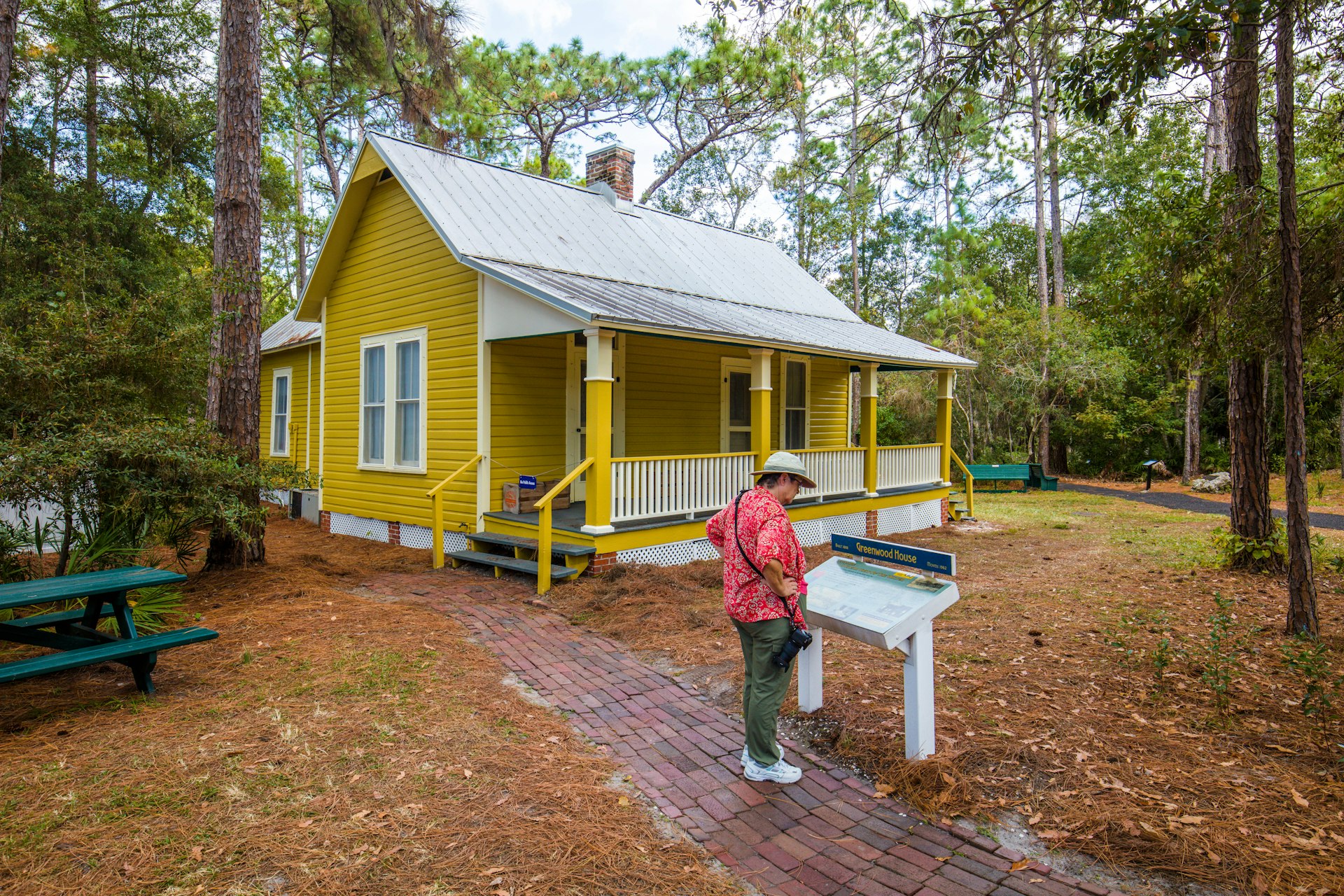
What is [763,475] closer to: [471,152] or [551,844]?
[551,844]

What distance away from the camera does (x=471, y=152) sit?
26.2 meters

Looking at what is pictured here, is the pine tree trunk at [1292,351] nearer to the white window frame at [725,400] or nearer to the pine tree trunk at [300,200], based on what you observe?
the white window frame at [725,400]

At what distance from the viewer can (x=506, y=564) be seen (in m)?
9.31

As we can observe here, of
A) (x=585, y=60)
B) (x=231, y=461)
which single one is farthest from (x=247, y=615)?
(x=585, y=60)

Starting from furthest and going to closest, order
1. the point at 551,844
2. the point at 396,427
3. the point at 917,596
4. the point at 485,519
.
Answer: the point at 396,427 < the point at 485,519 < the point at 917,596 < the point at 551,844

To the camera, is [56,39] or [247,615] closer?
[247,615]

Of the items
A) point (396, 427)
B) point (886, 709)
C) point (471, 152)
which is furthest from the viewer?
point (471, 152)

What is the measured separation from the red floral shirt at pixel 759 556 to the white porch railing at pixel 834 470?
7889 mm

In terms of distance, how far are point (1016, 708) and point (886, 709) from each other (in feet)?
2.85

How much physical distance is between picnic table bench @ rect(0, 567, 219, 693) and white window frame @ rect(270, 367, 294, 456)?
38.7 feet

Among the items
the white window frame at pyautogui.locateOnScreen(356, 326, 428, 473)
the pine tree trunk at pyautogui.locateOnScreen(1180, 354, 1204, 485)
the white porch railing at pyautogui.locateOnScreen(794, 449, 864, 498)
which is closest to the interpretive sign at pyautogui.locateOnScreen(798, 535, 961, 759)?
the white porch railing at pyautogui.locateOnScreen(794, 449, 864, 498)

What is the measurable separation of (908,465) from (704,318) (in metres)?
6.37

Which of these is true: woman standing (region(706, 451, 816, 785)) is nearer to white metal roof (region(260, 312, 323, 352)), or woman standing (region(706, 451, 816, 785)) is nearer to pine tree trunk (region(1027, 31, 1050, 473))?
white metal roof (region(260, 312, 323, 352))

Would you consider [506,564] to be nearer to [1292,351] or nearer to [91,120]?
[1292,351]
